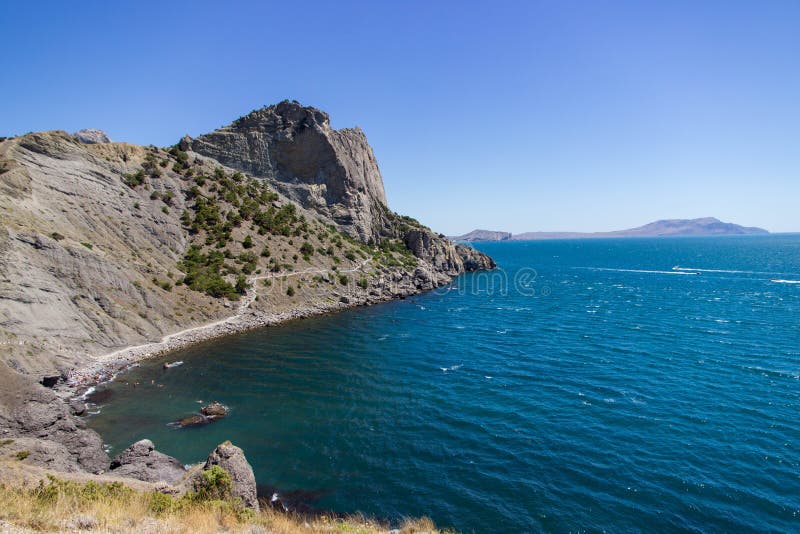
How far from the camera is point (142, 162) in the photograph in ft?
240

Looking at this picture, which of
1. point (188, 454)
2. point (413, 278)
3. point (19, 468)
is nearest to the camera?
point (19, 468)

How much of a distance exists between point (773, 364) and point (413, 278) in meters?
63.5

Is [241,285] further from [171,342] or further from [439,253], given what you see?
[439,253]

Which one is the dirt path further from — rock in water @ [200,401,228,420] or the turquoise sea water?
rock in water @ [200,401,228,420]

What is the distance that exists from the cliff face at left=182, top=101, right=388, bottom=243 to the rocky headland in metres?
0.32

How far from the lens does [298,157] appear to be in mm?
103688

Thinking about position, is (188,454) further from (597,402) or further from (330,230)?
(330,230)

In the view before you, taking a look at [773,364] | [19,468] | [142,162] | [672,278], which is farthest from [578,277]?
[19,468]

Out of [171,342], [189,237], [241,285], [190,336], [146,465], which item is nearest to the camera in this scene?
[146,465]

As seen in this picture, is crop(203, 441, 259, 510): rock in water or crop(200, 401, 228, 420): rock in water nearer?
crop(203, 441, 259, 510): rock in water

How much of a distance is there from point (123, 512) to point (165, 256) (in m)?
52.7

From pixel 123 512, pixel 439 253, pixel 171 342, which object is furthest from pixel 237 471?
pixel 439 253

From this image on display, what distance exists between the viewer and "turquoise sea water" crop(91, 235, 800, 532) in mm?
21266

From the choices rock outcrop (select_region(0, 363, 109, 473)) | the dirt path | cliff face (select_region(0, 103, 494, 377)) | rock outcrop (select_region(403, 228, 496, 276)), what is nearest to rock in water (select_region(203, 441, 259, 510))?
rock outcrop (select_region(0, 363, 109, 473))
